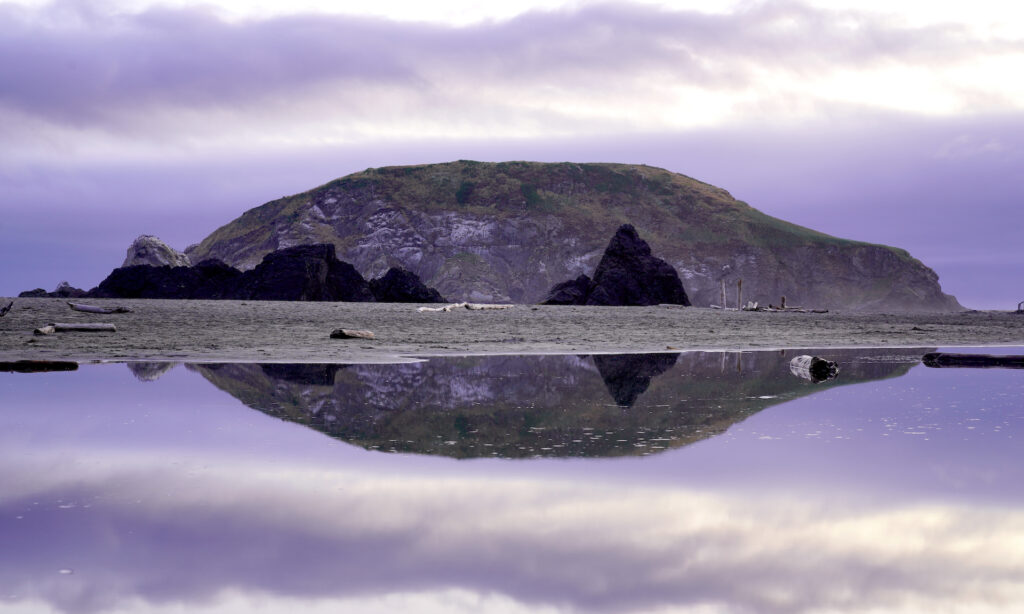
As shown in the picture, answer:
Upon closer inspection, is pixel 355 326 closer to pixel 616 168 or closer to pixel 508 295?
pixel 508 295

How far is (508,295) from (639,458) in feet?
398

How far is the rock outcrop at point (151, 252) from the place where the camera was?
95938 mm

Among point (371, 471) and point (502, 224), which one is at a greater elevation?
point (502, 224)

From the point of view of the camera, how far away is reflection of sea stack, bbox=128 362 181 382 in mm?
14179

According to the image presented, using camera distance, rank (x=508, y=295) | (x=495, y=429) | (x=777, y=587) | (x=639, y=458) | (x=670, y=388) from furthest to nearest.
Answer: (x=508, y=295) → (x=670, y=388) → (x=495, y=429) → (x=639, y=458) → (x=777, y=587)

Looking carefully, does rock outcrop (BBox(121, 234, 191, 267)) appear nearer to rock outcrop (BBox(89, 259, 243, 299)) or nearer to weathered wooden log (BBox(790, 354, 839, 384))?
rock outcrop (BBox(89, 259, 243, 299))

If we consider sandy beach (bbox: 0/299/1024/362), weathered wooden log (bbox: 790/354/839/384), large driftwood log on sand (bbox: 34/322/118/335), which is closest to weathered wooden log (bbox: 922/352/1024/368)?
weathered wooden log (bbox: 790/354/839/384)

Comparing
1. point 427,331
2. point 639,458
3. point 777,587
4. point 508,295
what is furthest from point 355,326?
point 508,295

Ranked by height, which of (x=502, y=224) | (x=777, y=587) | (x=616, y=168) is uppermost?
(x=616, y=168)

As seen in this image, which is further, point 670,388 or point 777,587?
point 670,388

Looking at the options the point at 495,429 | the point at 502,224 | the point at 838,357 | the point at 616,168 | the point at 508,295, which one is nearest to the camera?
the point at 495,429

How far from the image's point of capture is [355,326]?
2942 cm

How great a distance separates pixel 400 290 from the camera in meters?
66.2

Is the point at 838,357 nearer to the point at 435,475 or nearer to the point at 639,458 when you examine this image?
the point at 639,458
